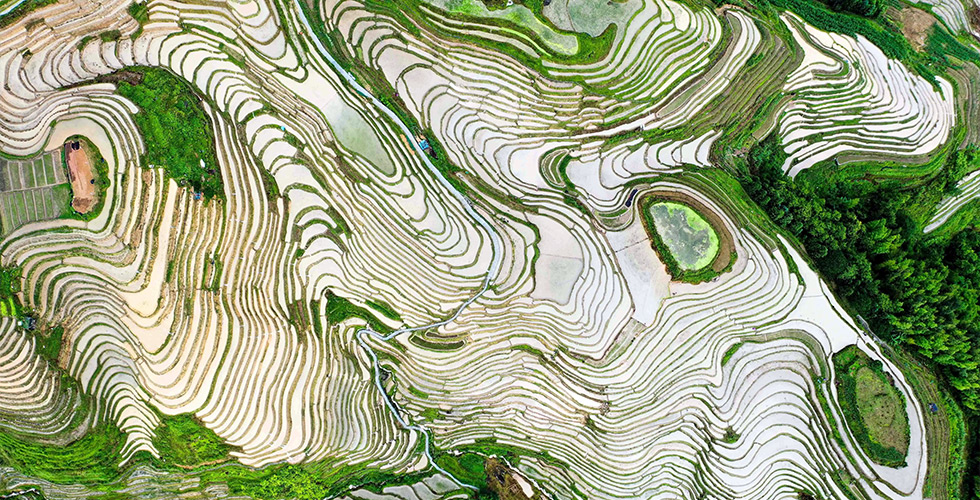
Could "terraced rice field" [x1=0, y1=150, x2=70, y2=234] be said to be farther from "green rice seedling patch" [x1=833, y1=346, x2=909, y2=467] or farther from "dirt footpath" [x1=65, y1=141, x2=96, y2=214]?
"green rice seedling patch" [x1=833, y1=346, x2=909, y2=467]

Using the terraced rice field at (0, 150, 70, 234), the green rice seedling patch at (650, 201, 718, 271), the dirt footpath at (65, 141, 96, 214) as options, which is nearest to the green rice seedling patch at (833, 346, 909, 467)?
the green rice seedling patch at (650, 201, 718, 271)

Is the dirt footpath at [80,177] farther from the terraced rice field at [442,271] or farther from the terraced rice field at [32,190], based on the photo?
the terraced rice field at [442,271]

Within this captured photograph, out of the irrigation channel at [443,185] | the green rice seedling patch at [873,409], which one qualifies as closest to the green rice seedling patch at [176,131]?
the irrigation channel at [443,185]

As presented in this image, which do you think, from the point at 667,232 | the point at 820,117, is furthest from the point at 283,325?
the point at 820,117

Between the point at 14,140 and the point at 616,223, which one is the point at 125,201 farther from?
the point at 616,223

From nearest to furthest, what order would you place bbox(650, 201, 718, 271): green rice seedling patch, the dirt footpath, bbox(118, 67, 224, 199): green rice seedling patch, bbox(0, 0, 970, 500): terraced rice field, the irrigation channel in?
the dirt footpath < bbox(118, 67, 224, 199): green rice seedling patch < bbox(0, 0, 970, 500): terraced rice field < bbox(650, 201, 718, 271): green rice seedling patch < the irrigation channel
